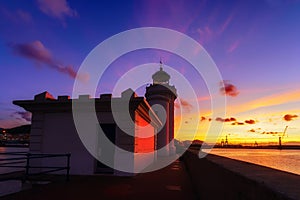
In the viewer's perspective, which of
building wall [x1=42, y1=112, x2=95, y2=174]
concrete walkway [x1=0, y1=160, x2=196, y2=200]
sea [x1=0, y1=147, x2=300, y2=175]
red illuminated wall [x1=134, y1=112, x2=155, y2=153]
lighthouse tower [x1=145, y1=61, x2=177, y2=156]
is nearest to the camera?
concrete walkway [x1=0, y1=160, x2=196, y2=200]

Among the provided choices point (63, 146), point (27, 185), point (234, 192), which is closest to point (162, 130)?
point (63, 146)

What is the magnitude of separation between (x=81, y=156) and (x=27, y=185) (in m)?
2.90

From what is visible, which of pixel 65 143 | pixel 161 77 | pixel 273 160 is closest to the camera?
pixel 65 143

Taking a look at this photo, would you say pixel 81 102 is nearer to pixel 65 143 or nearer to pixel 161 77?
pixel 65 143

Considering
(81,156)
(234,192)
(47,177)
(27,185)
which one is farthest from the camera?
(81,156)

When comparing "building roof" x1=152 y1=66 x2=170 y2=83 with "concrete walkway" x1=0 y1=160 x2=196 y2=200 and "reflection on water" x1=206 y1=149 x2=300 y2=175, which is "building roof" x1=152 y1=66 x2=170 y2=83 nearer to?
"reflection on water" x1=206 y1=149 x2=300 y2=175

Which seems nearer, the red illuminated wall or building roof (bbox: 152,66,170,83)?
the red illuminated wall

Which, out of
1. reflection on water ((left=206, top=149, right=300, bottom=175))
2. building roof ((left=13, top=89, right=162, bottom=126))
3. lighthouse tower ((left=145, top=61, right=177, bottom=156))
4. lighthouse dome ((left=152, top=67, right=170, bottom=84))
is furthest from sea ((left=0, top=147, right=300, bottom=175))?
lighthouse dome ((left=152, top=67, right=170, bottom=84))

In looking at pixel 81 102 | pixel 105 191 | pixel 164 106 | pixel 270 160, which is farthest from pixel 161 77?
pixel 270 160

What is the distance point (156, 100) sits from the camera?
31.1 metres

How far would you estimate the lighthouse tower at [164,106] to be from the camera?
29.5 metres

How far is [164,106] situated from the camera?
102 feet

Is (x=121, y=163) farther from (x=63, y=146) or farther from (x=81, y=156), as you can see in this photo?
(x=63, y=146)

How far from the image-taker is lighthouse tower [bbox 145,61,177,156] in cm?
2948
